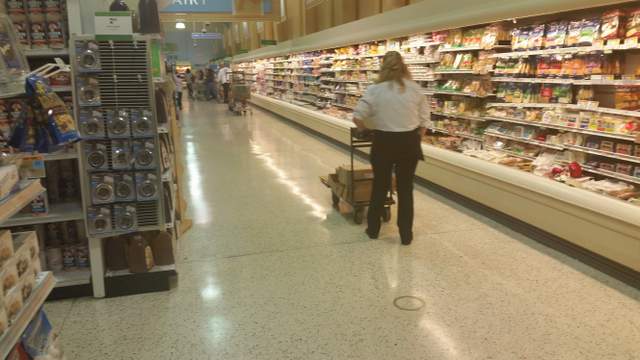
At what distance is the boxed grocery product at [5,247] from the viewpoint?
5.19ft

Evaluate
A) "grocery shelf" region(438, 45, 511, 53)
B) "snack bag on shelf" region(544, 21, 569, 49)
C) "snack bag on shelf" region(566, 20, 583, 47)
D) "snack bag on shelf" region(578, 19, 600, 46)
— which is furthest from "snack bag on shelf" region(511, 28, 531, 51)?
"snack bag on shelf" region(578, 19, 600, 46)

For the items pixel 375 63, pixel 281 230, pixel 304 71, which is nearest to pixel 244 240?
pixel 281 230

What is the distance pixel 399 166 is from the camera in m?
4.13

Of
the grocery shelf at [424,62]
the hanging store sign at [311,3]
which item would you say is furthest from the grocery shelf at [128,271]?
the hanging store sign at [311,3]

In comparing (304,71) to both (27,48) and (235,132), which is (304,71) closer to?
(235,132)

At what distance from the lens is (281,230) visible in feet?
15.6

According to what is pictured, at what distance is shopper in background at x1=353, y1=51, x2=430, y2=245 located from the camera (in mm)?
3996

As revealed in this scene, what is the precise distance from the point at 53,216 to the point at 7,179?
185 centimetres

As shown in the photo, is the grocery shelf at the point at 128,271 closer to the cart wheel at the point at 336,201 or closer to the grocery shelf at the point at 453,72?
the cart wheel at the point at 336,201

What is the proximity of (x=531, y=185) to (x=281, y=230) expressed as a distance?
2297mm

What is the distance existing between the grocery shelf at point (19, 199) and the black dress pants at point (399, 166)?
109 inches

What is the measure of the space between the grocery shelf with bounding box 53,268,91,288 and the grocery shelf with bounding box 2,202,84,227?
0.40 metres

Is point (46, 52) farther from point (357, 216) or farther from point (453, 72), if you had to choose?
point (453, 72)

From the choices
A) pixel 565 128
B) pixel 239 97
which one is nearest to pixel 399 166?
pixel 565 128
